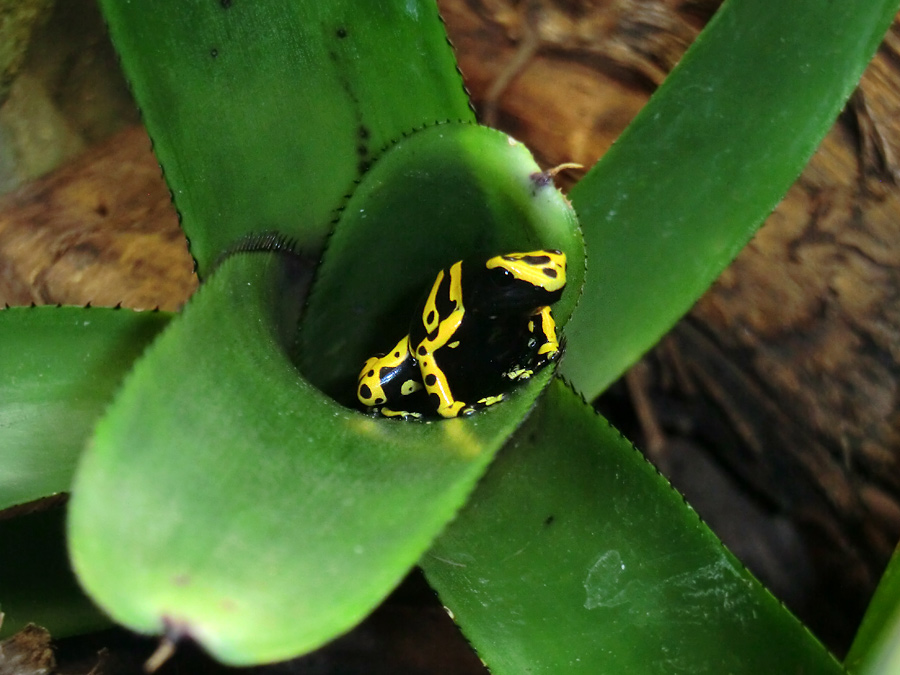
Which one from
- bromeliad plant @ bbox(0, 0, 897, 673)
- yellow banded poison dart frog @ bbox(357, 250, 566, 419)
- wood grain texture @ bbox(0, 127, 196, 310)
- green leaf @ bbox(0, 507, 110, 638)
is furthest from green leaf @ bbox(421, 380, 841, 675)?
wood grain texture @ bbox(0, 127, 196, 310)

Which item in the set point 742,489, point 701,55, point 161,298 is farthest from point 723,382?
point 161,298

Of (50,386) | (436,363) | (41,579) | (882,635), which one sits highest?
(882,635)

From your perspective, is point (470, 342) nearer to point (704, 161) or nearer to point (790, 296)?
point (704, 161)

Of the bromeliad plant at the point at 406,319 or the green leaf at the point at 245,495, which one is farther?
the bromeliad plant at the point at 406,319

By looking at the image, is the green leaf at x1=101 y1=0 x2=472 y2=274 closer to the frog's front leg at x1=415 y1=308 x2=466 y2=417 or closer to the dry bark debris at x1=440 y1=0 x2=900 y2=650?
the frog's front leg at x1=415 y1=308 x2=466 y2=417

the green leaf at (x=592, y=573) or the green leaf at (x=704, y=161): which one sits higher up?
the green leaf at (x=704, y=161)

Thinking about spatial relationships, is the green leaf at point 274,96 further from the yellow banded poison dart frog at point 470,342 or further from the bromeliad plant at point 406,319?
the yellow banded poison dart frog at point 470,342

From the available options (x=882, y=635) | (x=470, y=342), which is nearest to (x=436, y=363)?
(x=470, y=342)

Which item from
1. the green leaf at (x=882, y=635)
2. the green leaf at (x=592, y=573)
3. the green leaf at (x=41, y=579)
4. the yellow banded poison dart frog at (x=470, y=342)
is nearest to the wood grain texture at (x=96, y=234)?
the green leaf at (x=41, y=579)
